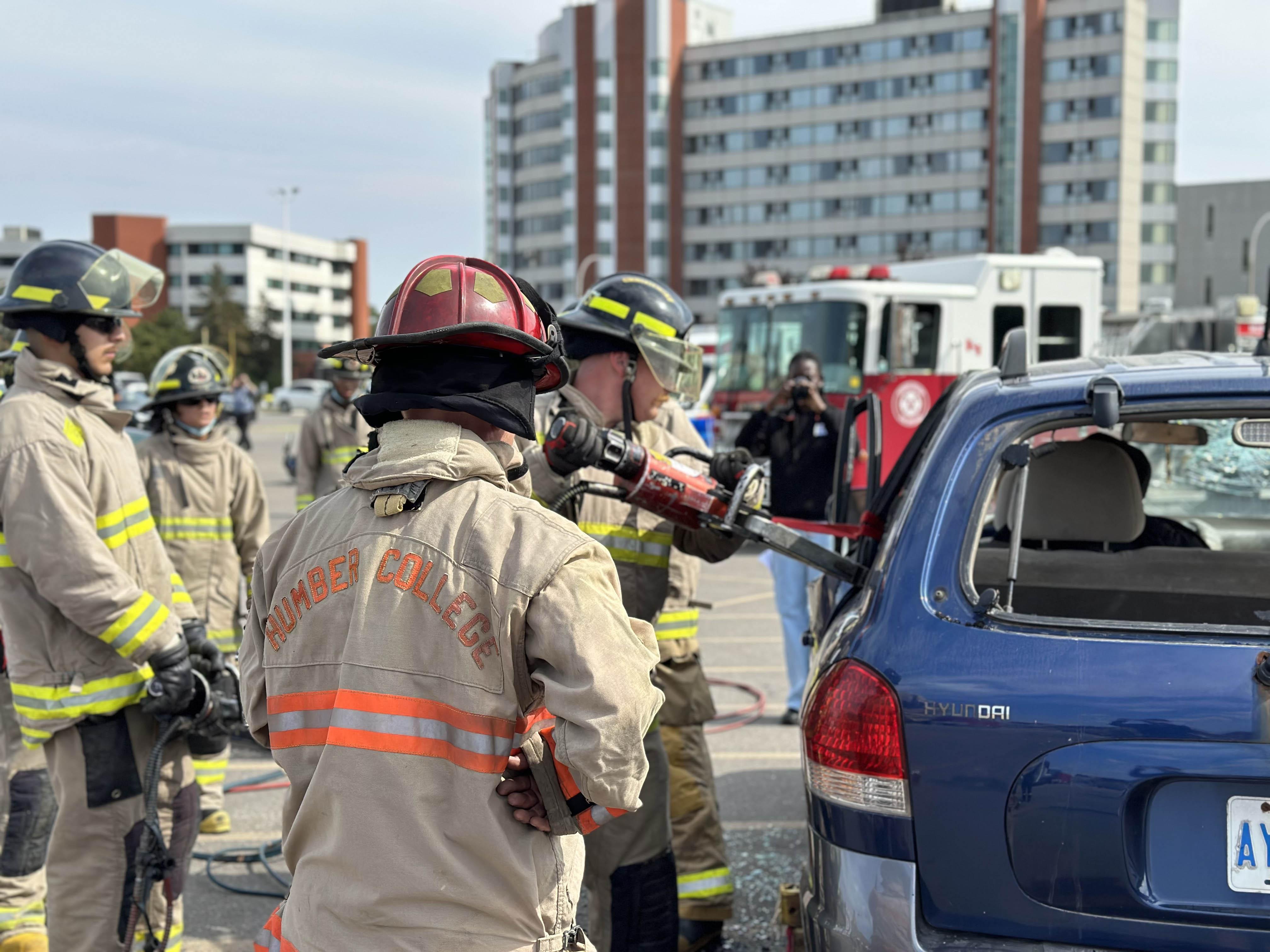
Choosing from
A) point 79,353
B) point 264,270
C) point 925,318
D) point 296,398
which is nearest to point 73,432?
point 79,353

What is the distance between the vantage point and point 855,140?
8169 centimetres

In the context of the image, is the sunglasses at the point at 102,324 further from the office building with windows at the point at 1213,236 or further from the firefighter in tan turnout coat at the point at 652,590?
the office building with windows at the point at 1213,236

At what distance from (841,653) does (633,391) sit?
1385mm

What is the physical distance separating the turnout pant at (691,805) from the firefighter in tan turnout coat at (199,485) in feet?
7.79

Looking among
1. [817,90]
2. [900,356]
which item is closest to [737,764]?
[900,356]

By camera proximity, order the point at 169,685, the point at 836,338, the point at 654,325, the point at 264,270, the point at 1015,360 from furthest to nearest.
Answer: the point at 264,270 < the point at 836,338 < the point at 654,325 < the point at 169,685 < the point at 1015,360

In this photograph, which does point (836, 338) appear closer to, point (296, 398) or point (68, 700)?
point (68, 700)

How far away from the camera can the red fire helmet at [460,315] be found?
1.89 meters

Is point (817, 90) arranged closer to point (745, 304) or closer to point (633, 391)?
point (745, 304)

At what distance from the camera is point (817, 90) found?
270 ft

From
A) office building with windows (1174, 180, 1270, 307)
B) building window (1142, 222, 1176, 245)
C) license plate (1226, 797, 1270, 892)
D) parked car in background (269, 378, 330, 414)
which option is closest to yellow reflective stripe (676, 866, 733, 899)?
license plate (1226, 797, 1270, 892)

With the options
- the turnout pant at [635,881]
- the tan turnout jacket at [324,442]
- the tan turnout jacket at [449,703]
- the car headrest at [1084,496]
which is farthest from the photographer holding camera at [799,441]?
the tan turnout jacket at [449,703]

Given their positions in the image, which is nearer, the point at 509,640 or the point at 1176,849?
the point at 509,640

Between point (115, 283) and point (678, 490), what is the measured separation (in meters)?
1.88
